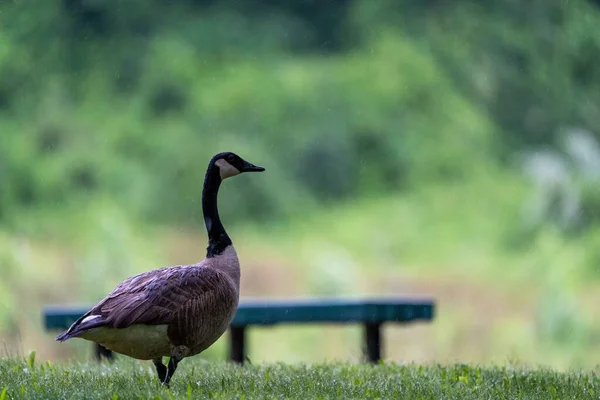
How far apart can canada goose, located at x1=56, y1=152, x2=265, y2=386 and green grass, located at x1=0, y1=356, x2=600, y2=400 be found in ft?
0.68

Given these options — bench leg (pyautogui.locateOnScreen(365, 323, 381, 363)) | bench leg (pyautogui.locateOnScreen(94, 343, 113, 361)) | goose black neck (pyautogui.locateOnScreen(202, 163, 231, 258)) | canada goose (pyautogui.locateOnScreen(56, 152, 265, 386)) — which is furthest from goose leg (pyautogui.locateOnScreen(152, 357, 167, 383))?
bench leg (pyautogui.locateOnScreen(365, 323, 381, 363))

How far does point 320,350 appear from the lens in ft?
68.9

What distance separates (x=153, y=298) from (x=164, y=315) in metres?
0.10

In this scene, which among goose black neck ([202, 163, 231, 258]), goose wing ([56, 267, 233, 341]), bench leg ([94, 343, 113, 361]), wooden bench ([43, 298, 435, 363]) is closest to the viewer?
Result: goose wing ([56, 267, 233, 341])

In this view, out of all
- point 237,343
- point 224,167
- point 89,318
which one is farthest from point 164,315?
point 237,343

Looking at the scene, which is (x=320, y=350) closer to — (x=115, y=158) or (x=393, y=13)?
(x=115, y=158)

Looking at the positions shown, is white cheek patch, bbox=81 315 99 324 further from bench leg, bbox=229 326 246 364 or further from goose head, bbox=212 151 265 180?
bench leg, bbox=229 326 246 364

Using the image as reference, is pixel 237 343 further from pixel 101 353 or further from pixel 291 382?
pixel 291 382

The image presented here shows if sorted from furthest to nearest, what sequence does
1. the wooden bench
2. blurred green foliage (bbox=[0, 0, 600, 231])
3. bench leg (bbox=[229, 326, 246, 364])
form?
blurred green foliage (bbox=[0, 0, 600, 231])
bench leg (bbox=[229, 326, 246, 364])
the wooden bench

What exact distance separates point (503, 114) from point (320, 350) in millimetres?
10291

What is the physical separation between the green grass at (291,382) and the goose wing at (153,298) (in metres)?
0.33

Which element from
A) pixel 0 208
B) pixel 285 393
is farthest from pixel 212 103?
pixel 285 393

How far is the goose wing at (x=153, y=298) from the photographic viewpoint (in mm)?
5309

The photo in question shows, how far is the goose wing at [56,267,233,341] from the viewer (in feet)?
17.4
